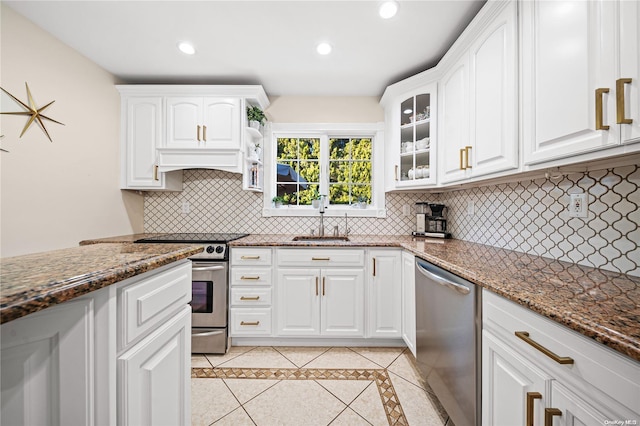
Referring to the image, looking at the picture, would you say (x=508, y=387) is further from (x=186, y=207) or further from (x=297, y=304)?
(x=186, y=207)

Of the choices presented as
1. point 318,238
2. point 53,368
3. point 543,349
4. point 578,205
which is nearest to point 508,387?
point 543,349

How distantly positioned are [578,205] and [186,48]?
2.79 metres

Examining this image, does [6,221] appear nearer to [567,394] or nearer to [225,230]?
[225,230]

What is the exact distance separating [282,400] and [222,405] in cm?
37

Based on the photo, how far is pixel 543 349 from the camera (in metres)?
0.74

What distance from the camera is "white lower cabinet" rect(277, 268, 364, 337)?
2.15 meters

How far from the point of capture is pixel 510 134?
129cm

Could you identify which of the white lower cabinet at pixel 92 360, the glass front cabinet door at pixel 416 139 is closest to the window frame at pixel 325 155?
the glass front cabinet door at pixel 416 139

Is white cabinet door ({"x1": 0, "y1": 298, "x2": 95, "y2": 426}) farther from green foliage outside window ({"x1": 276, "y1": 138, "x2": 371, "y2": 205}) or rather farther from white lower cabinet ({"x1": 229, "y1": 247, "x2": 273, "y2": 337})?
green foliage outside window ({"x1": 276, "y1": 138, "x2": 371, "y2": 205})

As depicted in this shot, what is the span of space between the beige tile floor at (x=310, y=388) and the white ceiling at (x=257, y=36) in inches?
97.8

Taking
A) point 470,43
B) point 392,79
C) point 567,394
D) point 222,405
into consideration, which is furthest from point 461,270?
point 392,79

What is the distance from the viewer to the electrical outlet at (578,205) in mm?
1249

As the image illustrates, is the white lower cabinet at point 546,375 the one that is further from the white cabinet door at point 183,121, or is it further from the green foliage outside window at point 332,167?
the white cabinet door at point 183,121

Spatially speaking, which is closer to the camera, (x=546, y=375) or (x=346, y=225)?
(x=546, y=375)
